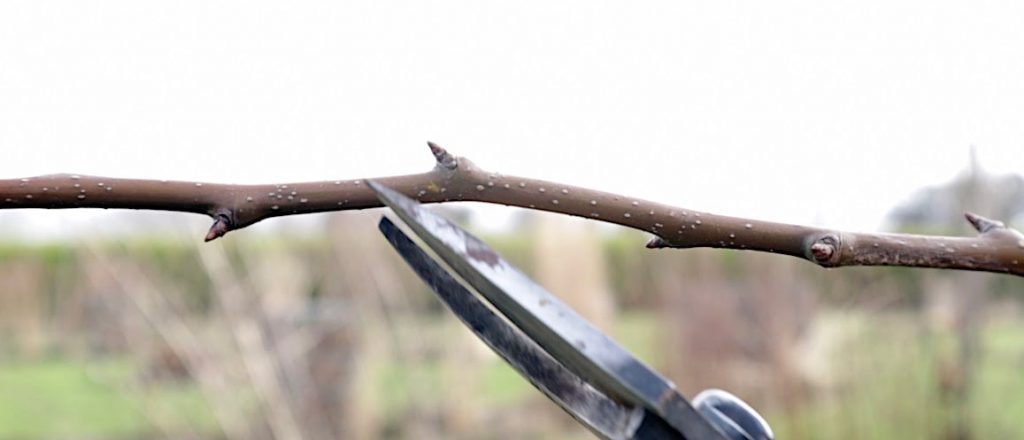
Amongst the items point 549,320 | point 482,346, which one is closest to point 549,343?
point 549,320

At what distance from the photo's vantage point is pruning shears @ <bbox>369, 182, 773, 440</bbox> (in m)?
0.35

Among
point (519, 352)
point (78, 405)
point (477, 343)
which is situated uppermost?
point (519, 352)

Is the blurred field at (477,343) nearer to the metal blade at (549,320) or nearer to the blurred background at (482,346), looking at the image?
the blurred background at (482,346)

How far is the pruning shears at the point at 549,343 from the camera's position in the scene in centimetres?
35

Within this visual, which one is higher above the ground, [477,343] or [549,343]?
[549,343]

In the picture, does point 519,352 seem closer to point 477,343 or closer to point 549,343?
point 549,343

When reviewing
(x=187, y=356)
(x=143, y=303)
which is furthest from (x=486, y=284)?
(x=143, y=303)

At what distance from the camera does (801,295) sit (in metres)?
5.18

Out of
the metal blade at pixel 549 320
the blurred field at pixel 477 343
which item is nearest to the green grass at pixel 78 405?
the blurred field at pixel 477 343

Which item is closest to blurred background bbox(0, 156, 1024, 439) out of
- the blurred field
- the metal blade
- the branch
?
the blurred field

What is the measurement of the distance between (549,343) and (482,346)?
4.91 metres

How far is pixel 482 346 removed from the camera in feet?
17.1

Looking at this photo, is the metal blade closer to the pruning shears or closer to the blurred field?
the pruning shears

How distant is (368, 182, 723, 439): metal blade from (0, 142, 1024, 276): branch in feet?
0.27
